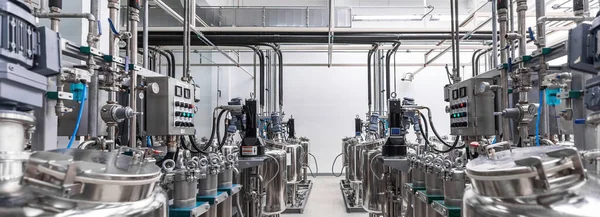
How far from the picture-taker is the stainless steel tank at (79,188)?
0.75 metres

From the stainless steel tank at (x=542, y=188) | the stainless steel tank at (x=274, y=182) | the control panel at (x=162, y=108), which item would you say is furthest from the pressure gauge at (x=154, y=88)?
the stainless steel tank at (x=542, y=188)

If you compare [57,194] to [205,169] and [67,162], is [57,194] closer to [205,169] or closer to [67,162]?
[67,162]

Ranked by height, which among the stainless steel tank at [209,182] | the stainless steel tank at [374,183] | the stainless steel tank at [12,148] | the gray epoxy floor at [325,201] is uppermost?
the stainless steel tank at [12,148]

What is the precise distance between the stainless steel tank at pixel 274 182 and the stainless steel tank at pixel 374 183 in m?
0.85

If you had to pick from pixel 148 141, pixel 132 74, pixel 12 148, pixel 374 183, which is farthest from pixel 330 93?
pixel 12 148

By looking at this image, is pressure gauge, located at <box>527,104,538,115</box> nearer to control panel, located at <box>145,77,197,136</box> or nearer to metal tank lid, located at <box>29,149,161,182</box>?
metal tank lid, located at <box>29,149,161,182</box>

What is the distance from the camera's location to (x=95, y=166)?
2.91 ft

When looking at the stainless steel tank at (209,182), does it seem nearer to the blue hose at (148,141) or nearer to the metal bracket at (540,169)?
the blue hose at (148,141)

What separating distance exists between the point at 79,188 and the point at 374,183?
301cm

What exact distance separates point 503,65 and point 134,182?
1626 mm

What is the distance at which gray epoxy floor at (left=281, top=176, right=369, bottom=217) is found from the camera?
13.4 ft

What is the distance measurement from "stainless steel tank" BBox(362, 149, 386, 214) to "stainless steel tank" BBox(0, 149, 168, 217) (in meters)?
2.58

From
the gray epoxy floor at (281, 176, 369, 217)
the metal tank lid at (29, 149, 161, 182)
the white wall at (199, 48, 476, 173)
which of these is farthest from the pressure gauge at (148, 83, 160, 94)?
the white wall at (199, 48, 476, 173)

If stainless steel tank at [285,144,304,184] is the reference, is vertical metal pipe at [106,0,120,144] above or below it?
above
